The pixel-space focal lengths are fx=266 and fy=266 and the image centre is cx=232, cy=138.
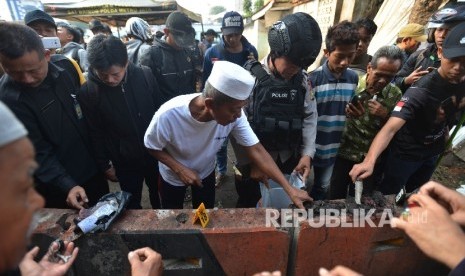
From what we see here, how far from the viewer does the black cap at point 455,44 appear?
193 centimetres

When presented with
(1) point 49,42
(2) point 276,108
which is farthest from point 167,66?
(2) point 276,108

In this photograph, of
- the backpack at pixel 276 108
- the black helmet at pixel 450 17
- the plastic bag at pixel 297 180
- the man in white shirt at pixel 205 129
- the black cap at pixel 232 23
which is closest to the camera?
the man in white shirt at pixel 205 129

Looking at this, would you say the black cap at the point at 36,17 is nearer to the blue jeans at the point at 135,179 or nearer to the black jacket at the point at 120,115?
the black jacket at the point at 120,115

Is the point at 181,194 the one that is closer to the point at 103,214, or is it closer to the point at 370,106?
the point at 103,214

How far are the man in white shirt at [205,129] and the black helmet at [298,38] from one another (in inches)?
15.7

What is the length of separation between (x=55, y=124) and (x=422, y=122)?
311 centimetres

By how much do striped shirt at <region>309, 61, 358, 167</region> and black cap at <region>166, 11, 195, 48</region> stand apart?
188 centimetres

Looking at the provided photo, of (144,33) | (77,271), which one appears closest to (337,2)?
(144,33)

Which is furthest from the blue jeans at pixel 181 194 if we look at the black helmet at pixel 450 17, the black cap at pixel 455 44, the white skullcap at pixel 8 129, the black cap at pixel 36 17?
the black helmet at pixel 450 17

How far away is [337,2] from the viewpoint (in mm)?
7289

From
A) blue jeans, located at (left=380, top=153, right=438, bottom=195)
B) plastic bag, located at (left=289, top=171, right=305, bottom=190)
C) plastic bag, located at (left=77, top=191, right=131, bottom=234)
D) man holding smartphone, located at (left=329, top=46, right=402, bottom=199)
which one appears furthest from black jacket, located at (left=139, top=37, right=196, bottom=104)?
blue jeans, located at (left=380, top=153, right=438, bottom=195)

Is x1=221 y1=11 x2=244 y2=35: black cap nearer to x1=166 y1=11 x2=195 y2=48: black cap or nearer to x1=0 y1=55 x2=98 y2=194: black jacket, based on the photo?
x1=166 y1=11 x2=195 y2=48: black cap

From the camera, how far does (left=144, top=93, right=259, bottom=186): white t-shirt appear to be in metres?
1.96

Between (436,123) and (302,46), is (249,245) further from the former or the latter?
(436,123)
